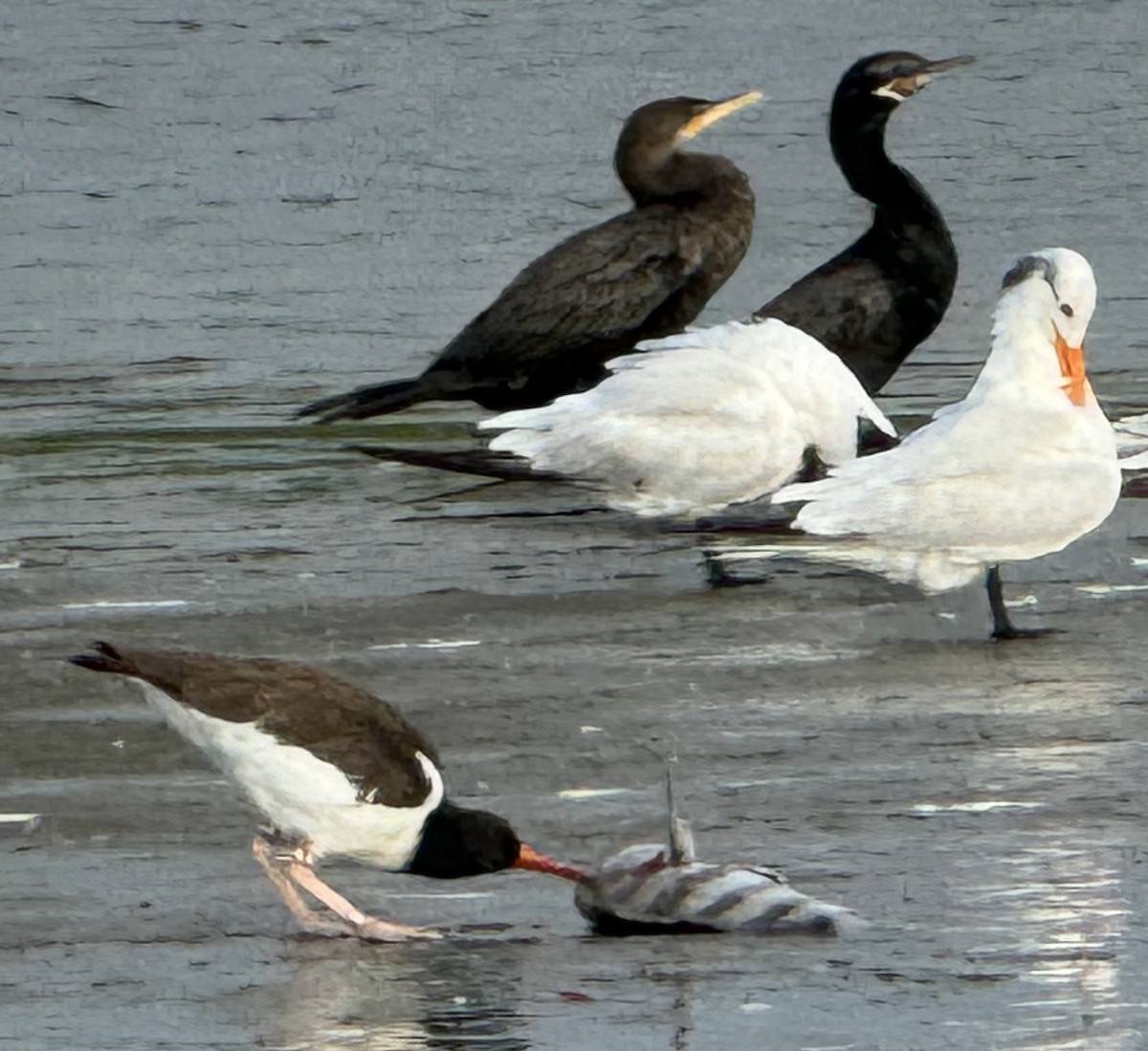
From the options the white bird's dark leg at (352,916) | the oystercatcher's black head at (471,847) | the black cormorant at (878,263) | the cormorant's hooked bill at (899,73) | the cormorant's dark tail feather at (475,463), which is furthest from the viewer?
the cormorant's hooked bill at (899,73)

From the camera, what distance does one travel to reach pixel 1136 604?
893cm

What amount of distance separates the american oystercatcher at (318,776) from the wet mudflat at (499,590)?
0.38 ft

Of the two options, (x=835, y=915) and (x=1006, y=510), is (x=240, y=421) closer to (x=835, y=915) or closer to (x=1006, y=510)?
(x=1006, y=510)


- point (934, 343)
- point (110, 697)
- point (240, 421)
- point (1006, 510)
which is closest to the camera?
point (110, 697)

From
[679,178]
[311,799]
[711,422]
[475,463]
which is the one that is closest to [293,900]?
[311,799]

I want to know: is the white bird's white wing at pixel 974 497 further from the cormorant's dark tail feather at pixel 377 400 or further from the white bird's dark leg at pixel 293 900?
the cormorant's dark tail feather at pixel 377 400

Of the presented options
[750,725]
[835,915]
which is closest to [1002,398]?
[750,725]

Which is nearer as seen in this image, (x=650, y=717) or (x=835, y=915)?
(x=835, y=915)

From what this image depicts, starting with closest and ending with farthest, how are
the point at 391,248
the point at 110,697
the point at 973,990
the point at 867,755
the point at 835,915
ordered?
the point at 973,990, the point at 835,915, the point at 867,755, the point at 110,697, the point at 391,248

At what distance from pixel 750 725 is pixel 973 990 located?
2014mm

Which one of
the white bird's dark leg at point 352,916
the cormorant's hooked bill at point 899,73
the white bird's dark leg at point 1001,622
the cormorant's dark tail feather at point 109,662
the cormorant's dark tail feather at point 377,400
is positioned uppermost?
the cormorant's hooked bill at point 899,73

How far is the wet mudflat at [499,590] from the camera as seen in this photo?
594 centimetres

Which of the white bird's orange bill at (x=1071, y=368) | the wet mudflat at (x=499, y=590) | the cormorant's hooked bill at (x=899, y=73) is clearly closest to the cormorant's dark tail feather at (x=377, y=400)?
the wet mudflat at (x=499, y=590)

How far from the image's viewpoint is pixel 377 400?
11.4m
